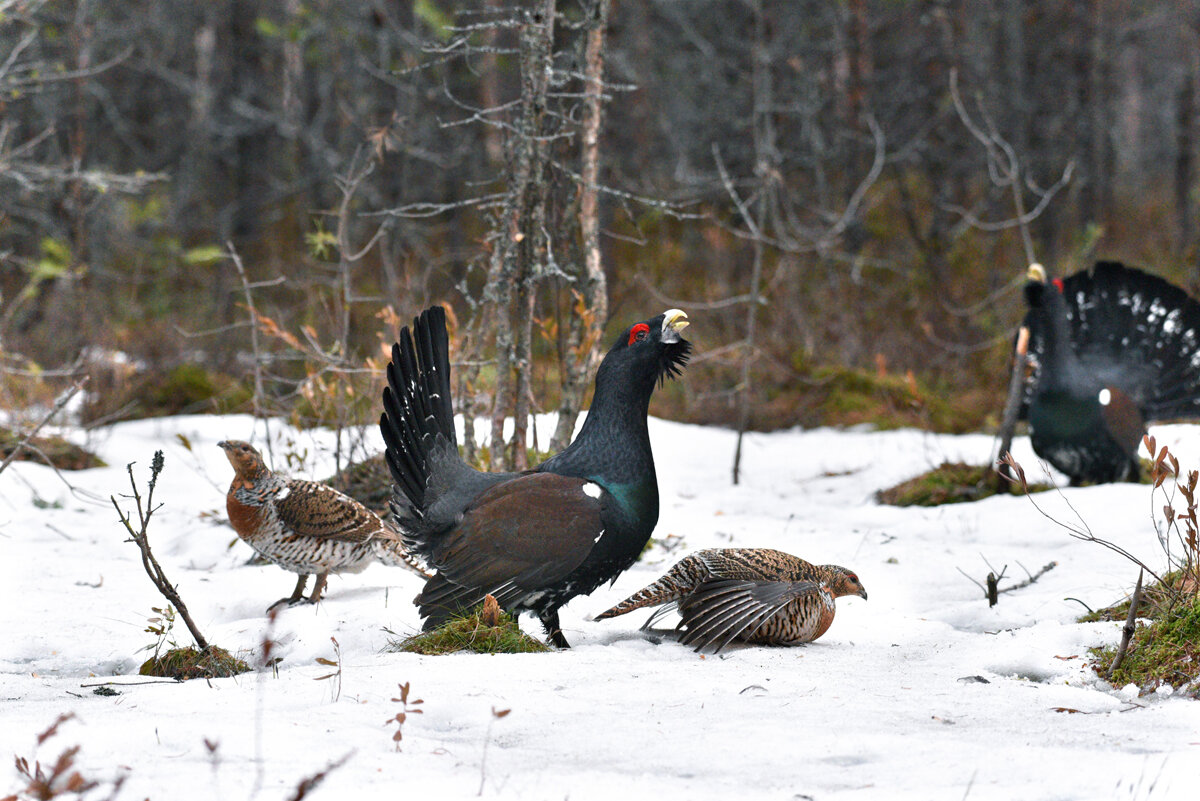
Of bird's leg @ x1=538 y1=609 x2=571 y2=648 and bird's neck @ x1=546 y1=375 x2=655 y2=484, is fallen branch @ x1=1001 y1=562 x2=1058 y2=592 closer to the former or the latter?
bird's neck @ x1=546 y1=375 x2=655 y2=484

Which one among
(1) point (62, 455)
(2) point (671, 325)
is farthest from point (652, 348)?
(1) point (62, 455)

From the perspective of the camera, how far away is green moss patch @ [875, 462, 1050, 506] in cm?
746

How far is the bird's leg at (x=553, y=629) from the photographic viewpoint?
4.37 meters

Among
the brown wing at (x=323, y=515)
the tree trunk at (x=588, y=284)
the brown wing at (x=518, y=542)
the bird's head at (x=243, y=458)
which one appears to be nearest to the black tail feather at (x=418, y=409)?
the brown wing at (x=518, y=542)

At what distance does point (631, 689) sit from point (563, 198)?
158 inches

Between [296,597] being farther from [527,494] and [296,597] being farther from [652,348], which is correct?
[652,348]

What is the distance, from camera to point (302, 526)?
5.18 m

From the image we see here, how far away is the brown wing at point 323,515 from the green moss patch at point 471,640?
1110mm

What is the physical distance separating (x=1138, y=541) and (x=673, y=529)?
2.63m

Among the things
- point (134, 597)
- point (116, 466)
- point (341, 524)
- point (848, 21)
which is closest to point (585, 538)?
point (341, 524)

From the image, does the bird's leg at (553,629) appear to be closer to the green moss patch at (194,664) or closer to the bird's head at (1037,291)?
the green moss patch at (194,664)

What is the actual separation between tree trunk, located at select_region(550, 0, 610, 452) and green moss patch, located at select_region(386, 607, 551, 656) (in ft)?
7.30

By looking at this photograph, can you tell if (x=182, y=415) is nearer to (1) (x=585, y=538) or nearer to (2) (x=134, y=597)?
(2) (x=134, y=597)

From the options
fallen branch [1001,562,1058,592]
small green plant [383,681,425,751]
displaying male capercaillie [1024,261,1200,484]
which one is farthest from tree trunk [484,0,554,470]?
displaying male capercaillie [1024,261,1200,484]
